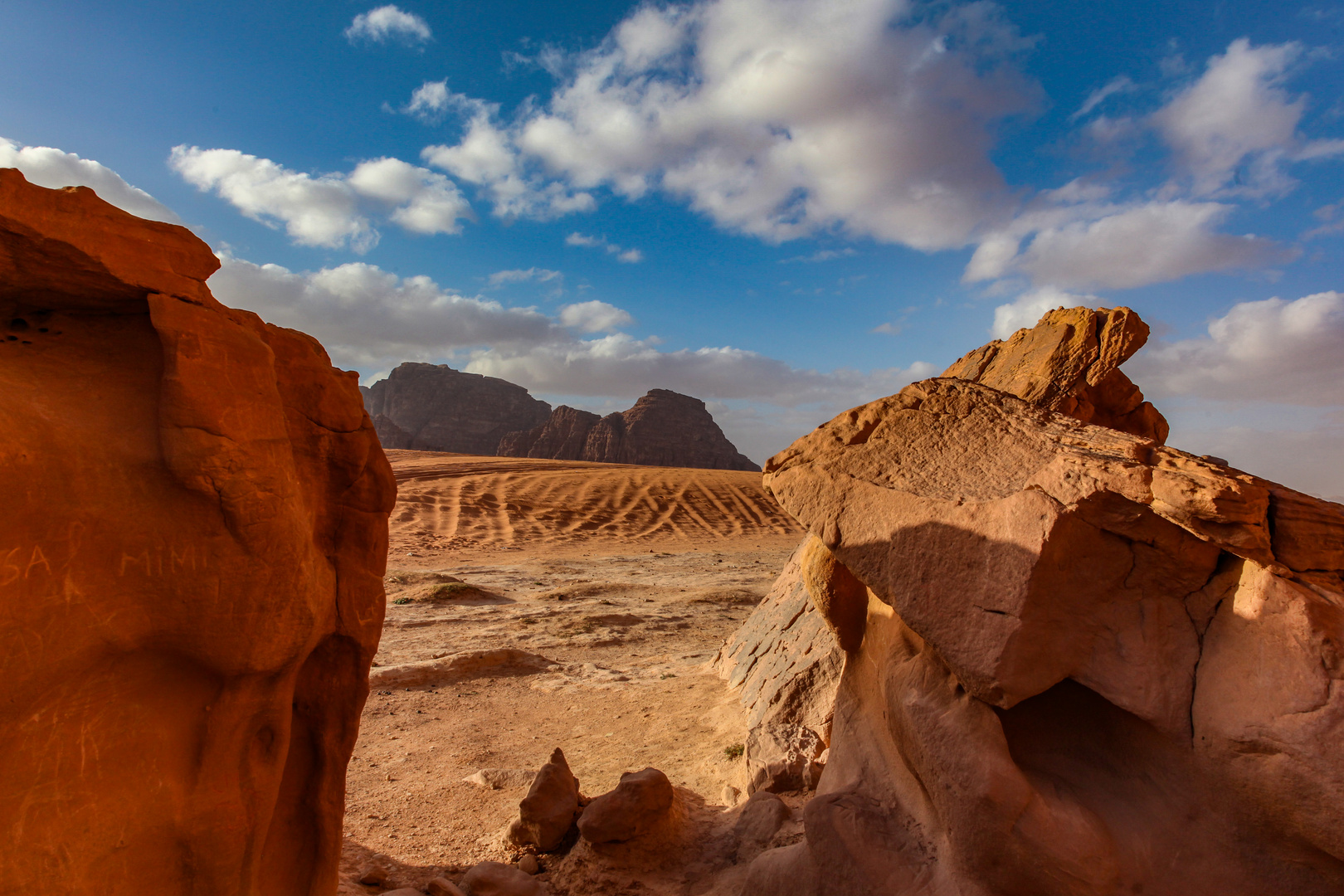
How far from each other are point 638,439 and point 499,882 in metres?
60.1

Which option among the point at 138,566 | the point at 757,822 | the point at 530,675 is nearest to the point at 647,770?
the point at 757,822

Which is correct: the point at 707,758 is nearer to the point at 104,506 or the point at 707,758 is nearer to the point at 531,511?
→ the point at 104,506

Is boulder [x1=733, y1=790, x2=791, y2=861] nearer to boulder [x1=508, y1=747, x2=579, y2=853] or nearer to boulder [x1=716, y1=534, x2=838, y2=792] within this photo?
boulder [x1=716, y1=534, x2=838, y2=792]

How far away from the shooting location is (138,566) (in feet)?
6.26

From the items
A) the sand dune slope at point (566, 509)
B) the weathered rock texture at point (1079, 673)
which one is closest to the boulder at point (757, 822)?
the weathered rock texture at point (1079, 673)

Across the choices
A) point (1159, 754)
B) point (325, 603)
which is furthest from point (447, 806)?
point (1159, 754)

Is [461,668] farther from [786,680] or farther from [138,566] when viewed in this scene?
[138,566]

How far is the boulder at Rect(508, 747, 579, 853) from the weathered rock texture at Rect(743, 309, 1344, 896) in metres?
1.13

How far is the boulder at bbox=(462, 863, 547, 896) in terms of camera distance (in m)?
3.01

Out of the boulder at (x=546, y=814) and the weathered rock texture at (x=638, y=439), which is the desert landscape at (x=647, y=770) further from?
the weathered rock texture at (x=638, y=439)

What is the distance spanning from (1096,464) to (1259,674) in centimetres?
80

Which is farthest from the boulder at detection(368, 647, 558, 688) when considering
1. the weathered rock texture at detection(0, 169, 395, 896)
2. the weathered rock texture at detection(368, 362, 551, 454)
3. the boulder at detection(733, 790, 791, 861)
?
the weathered rock texture at detection(368, 362, 551, 454)

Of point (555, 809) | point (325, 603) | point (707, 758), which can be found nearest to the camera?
point (325, 603)

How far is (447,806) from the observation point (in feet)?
13.2
